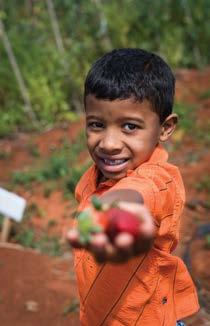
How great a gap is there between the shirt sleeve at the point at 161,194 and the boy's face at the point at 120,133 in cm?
6

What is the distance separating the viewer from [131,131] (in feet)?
4.51

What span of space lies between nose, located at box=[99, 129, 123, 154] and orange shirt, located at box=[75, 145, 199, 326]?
0.26 feet

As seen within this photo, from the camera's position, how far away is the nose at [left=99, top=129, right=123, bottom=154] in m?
1.36

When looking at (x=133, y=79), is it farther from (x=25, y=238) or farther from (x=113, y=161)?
(x=25, y=238)

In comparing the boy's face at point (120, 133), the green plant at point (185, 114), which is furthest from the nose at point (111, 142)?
the green plant at point (185, 114)

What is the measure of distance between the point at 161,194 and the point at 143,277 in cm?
28

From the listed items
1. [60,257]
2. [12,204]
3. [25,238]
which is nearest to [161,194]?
[12,204]

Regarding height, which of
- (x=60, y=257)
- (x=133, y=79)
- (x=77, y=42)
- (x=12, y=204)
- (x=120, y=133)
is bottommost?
(x=60, y=257)

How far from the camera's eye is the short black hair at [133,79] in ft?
4.49

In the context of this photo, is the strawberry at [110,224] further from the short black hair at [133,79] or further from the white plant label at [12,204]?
the white plant label at [12,204]

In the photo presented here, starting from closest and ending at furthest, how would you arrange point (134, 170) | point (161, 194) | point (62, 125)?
point (161, 194) < point (134, 170) < point (62, 125)

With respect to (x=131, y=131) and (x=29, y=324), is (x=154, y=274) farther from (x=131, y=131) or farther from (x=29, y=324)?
(x=29, y=324)

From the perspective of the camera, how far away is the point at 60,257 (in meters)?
4.72

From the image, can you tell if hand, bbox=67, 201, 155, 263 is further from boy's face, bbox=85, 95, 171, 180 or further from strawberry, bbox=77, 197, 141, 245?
boy's face, bbox=85, 95, 171, 180
